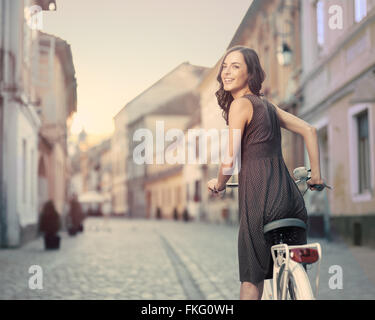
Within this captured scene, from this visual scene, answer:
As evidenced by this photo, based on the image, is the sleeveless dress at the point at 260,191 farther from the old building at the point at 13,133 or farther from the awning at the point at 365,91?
the old building at the point at 13,133

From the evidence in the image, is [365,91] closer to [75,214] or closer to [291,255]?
[291,255]

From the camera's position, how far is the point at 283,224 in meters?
1.82

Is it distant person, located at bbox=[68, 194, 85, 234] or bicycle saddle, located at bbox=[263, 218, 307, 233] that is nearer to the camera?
bicycle saddle, located at bbox=[263, 218, 307, 233]

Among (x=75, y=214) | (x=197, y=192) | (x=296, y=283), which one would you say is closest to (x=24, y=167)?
(x=75, y=214)

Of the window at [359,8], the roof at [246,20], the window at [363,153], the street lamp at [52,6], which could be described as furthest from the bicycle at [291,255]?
the window at [363,153]

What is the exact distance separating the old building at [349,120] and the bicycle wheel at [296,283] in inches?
275

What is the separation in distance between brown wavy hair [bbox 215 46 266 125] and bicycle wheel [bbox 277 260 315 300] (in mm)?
495

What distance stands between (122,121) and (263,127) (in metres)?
0.53

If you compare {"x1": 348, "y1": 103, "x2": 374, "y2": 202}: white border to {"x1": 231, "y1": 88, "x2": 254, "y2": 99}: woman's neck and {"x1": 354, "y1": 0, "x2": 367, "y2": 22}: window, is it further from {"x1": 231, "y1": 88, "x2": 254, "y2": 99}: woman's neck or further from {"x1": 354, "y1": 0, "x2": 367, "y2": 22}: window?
{"x1": 231, "y1": 88, "x2": 254, "y2": 99}: woman's neck

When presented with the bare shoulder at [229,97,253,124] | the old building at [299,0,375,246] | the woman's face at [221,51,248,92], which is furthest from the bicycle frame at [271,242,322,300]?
the old building at [299,0,375,246]

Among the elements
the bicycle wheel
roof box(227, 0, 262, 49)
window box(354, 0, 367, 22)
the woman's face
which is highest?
window box(354, 0, 367, 22)

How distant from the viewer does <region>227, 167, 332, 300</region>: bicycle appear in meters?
1.73

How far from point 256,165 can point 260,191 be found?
74mm
